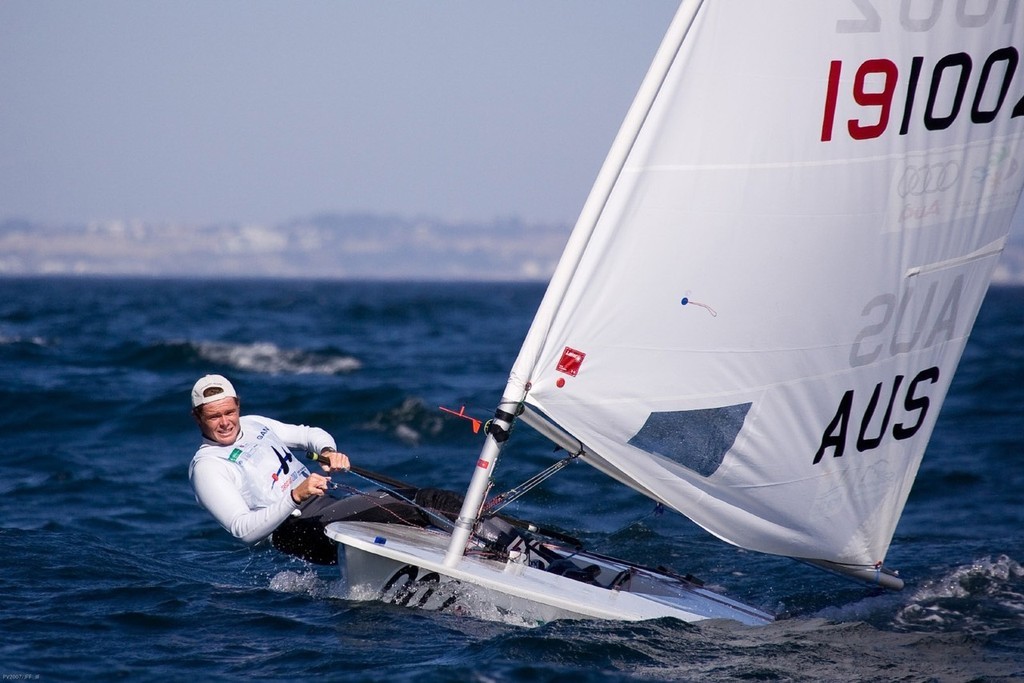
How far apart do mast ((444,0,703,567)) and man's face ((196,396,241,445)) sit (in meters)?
1.30

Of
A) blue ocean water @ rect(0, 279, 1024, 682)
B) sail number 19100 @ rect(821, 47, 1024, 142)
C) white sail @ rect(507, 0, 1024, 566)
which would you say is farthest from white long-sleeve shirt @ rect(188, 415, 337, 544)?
sail number 19100 @ rect(821, 47, 1024, 142)

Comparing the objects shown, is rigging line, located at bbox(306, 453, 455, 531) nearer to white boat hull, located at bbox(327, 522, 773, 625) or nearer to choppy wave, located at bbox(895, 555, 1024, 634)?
white boat hull, located at bbox(327, 522, 773, 625)

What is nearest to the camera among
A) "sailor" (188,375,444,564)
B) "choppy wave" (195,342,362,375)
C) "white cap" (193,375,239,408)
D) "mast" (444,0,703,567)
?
"mast" (444,0,703,567)

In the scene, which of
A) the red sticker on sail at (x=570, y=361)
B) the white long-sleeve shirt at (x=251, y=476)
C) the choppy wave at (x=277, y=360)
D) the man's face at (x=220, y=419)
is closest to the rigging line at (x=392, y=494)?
the white long-sleeve shirt at (x=251, y=476)

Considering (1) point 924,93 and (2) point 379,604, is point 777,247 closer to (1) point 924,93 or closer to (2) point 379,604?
(1) point 924,93

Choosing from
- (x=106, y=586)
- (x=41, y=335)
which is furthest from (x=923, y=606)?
(x=41, y=335)

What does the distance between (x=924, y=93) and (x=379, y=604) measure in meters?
3.50

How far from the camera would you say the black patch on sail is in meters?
5.09

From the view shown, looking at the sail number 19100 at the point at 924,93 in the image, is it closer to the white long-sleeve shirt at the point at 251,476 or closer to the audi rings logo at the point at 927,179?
the audi rings logo at the point at 927,179

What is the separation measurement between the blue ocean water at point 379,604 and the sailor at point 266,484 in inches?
16.3

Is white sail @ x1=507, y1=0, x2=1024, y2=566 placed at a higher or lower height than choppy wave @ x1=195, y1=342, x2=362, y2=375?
higher

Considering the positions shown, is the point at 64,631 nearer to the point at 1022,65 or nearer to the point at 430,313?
the point at 1022,65

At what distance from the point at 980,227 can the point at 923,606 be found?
2273mm

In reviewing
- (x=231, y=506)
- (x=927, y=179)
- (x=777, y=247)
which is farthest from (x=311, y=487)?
(x=927, y=179)
